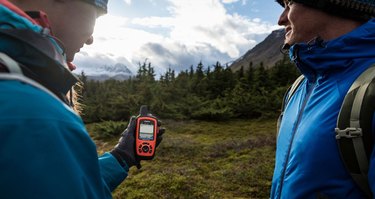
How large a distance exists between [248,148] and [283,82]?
52.7ft

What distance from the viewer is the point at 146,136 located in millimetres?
3668

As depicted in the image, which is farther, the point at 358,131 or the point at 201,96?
the point at 201,96

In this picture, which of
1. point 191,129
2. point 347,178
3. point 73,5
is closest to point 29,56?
point 73,5

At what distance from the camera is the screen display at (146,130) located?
3633mm

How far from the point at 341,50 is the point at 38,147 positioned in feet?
7.24

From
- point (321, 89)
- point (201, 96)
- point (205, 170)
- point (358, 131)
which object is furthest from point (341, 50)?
point (201, 96)

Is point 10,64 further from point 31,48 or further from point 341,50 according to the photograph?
point 341,50

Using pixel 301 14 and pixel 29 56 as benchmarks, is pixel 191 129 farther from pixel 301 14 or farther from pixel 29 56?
pixel 29 56

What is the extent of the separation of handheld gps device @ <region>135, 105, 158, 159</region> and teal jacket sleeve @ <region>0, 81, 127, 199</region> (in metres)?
2.49

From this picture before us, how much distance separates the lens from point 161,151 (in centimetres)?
1154

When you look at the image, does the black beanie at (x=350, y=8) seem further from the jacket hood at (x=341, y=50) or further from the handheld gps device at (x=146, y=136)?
the handheld gps device at (x=146, y=136)

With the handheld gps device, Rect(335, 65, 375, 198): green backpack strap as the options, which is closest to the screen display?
the handheld gps device

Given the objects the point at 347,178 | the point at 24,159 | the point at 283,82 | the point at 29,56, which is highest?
the point at 283,82

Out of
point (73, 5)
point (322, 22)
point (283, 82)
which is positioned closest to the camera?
point (73, 5)
